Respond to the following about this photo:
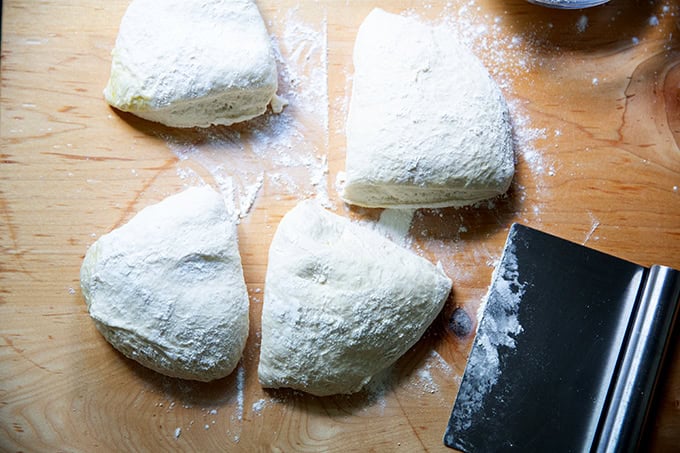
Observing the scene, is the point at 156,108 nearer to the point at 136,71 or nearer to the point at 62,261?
the point at 136,71

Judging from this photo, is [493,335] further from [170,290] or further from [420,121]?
[170,290]

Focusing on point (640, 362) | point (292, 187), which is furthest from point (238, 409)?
point (640, 362)

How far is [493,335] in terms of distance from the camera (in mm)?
1087

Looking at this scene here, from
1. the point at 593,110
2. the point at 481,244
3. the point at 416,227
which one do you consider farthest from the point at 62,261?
the point at 593,110

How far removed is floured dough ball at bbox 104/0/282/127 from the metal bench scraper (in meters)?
0.58

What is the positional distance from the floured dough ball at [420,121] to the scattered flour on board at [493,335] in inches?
6.2

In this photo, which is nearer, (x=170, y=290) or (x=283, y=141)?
(x=170, y=290)

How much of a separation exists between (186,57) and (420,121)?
44cm

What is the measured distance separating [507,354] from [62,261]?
840mm

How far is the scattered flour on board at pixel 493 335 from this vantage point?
107 cm

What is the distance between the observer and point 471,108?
1.09 metres

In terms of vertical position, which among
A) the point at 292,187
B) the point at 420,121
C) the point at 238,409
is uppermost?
the point at 420,121

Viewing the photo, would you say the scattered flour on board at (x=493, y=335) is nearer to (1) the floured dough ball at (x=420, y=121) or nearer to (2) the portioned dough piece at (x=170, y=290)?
(1) the floured dough ball at (x=420, y=121)

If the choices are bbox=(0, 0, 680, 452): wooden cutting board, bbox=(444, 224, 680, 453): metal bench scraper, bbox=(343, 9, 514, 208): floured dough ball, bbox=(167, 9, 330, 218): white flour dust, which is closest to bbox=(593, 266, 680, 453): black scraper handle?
bbox=(444, 224, 680, 453): metal bench scraper
